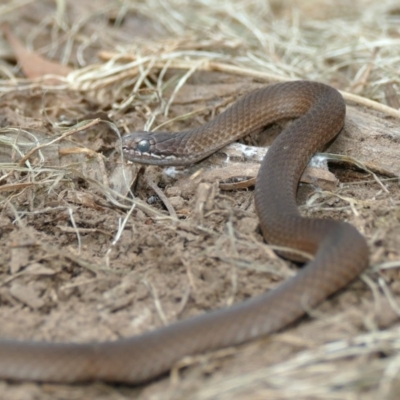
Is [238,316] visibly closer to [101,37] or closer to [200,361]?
[200,361]

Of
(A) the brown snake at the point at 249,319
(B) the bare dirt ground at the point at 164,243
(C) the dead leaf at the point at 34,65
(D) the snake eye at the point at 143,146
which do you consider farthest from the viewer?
(C) the dead leaf at the point at 34,65

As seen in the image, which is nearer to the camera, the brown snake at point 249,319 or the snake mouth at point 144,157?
the brown snake at point 249,319

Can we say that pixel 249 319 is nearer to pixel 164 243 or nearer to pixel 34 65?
pixel 164 243

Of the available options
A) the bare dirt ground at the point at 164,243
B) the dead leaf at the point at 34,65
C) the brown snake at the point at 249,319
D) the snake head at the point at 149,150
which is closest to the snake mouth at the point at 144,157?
the snake head at the point at 149,150

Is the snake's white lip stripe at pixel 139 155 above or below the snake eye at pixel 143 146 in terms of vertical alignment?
below

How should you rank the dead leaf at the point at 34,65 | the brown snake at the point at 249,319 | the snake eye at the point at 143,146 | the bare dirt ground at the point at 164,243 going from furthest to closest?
the dead leaf at the point at 34,65 → the snake eye at the point at 143,146 → the brown snake at the point at 249,319 → the bare dirt ground at the point at 164,243

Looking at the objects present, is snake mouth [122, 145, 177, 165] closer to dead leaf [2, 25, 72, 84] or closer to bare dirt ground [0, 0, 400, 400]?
bare dirt ground [0, 0, 400, 400]

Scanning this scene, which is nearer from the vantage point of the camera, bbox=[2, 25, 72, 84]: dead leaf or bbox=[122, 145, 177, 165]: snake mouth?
bbox=[122, 145, 177, 165]: snake mouth

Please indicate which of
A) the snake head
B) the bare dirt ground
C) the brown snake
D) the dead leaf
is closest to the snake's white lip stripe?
the snake head

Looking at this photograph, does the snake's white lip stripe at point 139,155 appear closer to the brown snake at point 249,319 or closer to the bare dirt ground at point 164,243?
the bare dirt ground at point 164,243

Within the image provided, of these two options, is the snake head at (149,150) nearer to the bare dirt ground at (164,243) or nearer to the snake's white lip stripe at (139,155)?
the snake's white lip stripe at (139,155)
